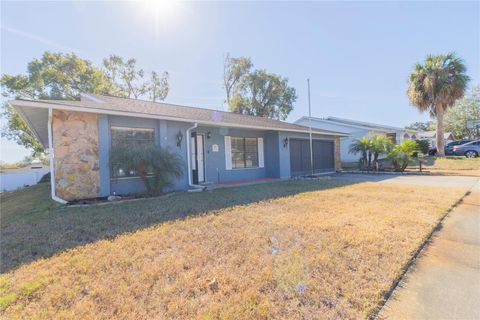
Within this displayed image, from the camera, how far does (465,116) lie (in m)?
37.1

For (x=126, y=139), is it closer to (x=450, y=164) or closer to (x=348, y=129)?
(x=348, y=129)

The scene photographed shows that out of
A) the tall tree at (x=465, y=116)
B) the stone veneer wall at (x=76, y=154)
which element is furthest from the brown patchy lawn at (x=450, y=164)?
the tall tree at (x=465, y=116)

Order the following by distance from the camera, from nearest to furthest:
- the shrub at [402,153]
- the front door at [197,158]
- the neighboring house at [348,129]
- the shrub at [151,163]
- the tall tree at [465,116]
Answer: the shrub at [151,163]
the front door at [197,158]
the shrub at [402,153]
the neighboring house at [348,129]
the tall tree at [465,116]

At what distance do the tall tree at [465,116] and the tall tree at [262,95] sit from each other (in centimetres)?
2635

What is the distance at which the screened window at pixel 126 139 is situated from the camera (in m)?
7.07

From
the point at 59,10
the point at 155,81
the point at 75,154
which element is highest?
the point at 155,81

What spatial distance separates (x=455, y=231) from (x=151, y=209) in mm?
6003

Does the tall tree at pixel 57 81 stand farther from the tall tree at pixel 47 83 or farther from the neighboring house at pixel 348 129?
the neighboring house at pixel 348 129

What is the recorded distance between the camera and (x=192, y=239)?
3.67 m

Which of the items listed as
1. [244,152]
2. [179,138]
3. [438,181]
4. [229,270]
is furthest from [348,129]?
[229,270]

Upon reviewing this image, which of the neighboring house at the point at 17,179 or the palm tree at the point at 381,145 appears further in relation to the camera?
the neighboring house at the point at 17,179

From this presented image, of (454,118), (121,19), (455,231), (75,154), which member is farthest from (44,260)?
(454,118)

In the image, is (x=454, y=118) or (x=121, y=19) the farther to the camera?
(x=454, y=118)

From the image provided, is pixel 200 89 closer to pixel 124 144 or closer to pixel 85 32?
pixel 85 32
